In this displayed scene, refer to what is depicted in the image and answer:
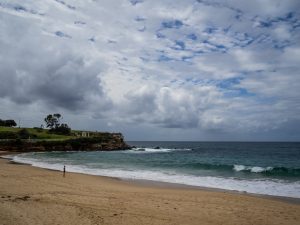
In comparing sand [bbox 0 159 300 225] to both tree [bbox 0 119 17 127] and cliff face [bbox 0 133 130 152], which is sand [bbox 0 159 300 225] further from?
tree [bbox 0 119 17 127]

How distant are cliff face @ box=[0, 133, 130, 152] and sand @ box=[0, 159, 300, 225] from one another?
60.4 m

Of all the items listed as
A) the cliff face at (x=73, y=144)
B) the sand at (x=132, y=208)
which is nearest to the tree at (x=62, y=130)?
the cliff face at (x=73, y=144)

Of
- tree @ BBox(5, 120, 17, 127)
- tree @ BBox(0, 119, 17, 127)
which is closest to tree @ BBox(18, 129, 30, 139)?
tree @ BBox(0, 119, 17, 127)

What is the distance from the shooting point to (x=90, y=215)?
1100cm

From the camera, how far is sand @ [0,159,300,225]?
1056 cm

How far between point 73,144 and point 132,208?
7369cm

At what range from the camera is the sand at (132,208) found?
10.6 m

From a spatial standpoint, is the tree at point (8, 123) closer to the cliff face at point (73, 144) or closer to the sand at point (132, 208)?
the cliff face at point (73, 144)

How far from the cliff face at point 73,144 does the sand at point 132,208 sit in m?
60.4

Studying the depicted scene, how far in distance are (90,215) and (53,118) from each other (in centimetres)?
11331

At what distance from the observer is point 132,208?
502 inches

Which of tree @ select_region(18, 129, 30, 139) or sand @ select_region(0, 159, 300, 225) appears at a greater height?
tree @ select_region(18, 129, 30, 139)

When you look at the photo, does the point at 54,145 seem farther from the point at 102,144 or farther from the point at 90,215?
the point at 90,215

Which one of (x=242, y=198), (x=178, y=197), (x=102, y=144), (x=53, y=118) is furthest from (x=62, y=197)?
(x=53, y=118)
